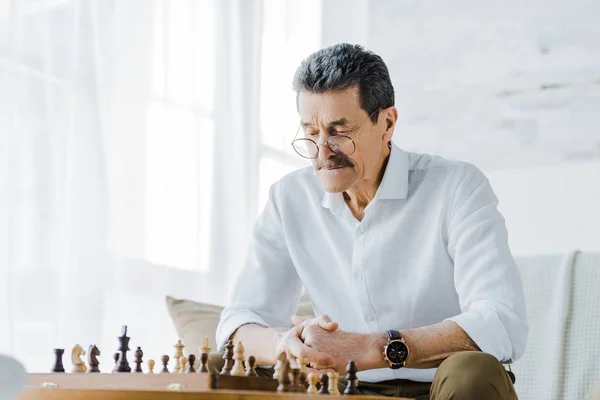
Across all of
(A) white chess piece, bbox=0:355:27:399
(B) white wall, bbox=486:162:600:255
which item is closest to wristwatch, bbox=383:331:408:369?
(A) white chess piece, bbox=0:355:27:399

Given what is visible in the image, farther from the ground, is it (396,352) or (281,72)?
(281,72)

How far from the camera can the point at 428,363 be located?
5.72ft

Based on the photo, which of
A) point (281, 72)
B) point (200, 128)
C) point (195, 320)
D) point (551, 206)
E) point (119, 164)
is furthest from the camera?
point (281, 72)

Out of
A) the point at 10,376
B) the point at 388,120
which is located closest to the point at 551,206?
the point at 388,120

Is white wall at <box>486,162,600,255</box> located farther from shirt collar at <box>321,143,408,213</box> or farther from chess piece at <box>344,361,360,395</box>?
chess piece at <box>344,361,360,395</box>

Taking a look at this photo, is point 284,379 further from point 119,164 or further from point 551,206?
point 551,206

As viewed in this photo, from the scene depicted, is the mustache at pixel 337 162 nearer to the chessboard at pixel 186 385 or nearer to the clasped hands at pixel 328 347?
the clasped hands at pixel 328 347

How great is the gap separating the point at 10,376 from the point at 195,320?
1.81m

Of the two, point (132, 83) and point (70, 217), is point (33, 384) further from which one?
point (132, 83)

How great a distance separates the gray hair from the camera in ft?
6.67

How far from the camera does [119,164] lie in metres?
2.92

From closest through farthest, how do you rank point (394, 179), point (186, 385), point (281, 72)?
point (186, 385), point (394, 179), point (281, 72)

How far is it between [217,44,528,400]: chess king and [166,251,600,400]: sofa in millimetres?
549

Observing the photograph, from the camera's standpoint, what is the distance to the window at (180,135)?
314 centimetres
